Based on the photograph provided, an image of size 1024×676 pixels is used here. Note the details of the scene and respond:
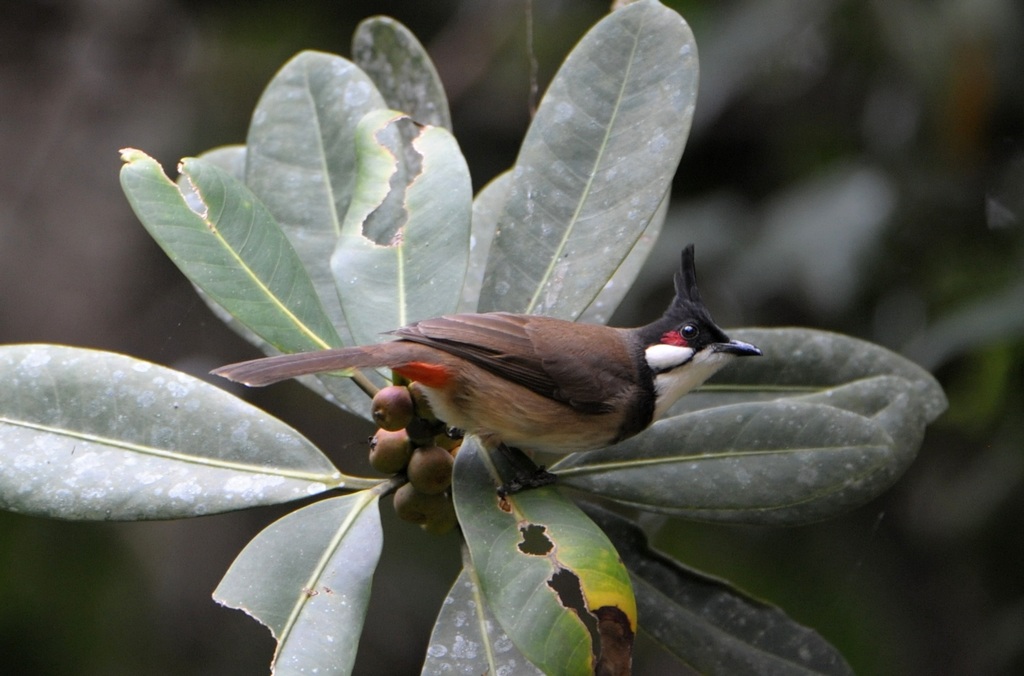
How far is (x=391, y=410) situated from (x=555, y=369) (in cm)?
44

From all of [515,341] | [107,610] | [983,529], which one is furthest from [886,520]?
[107,610]

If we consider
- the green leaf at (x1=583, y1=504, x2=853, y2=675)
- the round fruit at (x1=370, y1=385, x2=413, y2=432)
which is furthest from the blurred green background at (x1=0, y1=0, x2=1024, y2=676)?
the round fruit at (x1=370, y1=385, x2=413, y2=432)

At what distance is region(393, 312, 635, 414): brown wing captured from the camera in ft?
6.32

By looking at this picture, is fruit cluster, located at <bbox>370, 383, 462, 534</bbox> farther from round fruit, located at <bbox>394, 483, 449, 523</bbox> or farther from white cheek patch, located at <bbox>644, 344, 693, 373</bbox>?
white cheek patch, located at <bbox>644, 344, 693, 373</bbox>

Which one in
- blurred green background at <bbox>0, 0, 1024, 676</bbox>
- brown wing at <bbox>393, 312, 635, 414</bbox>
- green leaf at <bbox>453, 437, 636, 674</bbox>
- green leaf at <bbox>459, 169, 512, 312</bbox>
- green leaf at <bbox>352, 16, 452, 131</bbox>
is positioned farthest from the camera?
blurred green background at <bbox>0, 0, 1024, 676</bbox>

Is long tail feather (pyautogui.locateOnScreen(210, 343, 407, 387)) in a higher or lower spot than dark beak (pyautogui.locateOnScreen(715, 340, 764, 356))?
higher

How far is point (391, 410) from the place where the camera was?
1.72 metres

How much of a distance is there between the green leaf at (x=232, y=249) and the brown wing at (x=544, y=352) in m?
→ 0.19

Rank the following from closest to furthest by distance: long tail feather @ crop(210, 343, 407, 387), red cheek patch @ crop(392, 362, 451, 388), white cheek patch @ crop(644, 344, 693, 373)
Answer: long tail feather @ crop(210, 343, 407, 387) → red cheek patch @ crop(392, 362, 451, 388) → white cheek patch @ crop(644, 344, 693, 373)

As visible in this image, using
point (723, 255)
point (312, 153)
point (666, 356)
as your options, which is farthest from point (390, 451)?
point (723, 255)

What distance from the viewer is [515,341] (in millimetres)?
1985

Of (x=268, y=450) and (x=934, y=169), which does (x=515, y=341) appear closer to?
(x=268, y=450)

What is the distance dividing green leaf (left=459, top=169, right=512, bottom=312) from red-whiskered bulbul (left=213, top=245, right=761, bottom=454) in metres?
0.24

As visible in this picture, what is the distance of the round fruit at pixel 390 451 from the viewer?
1.72m
